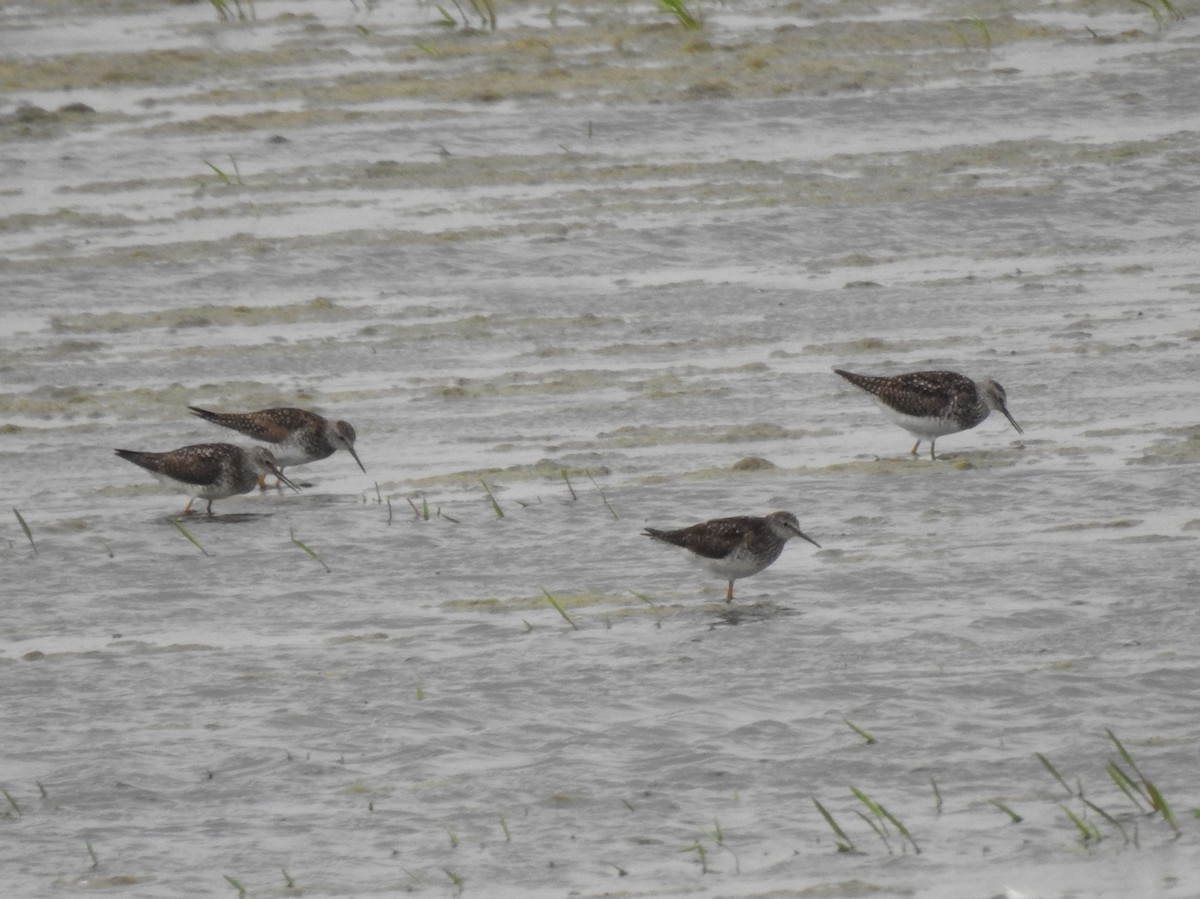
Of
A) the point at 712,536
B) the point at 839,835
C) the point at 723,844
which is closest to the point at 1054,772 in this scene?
the point at 839,835

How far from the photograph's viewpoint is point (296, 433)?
12.2 m

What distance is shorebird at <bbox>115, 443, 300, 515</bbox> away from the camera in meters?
11.8

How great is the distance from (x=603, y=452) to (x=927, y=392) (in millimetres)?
1759

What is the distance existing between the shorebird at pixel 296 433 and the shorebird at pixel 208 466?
0.36 feet

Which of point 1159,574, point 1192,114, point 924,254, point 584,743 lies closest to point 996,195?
point 924,254

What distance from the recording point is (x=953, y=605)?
9.55 meters

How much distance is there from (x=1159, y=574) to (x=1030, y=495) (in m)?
1.48

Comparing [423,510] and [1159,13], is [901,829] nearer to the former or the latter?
[423,510]

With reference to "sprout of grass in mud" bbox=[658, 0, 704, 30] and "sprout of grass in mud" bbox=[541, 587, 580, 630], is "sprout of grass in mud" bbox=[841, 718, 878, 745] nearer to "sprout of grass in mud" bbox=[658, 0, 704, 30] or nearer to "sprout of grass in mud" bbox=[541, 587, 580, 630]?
"sprout of grass in mud" bbox=[541, 587, 580, 630]

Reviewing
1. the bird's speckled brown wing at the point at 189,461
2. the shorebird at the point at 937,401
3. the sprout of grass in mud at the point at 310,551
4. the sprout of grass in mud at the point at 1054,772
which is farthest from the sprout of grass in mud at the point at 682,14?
the sprout of grass in mud at the point at 1054,772

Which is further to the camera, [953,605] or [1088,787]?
[953,605]

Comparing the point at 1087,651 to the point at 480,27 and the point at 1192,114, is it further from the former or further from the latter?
the point at 480,27

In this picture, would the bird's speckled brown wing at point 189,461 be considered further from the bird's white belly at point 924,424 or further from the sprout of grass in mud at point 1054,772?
the sprout of grass in mud at point 1054,772

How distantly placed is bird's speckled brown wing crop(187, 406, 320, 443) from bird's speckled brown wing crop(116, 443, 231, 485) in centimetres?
27
